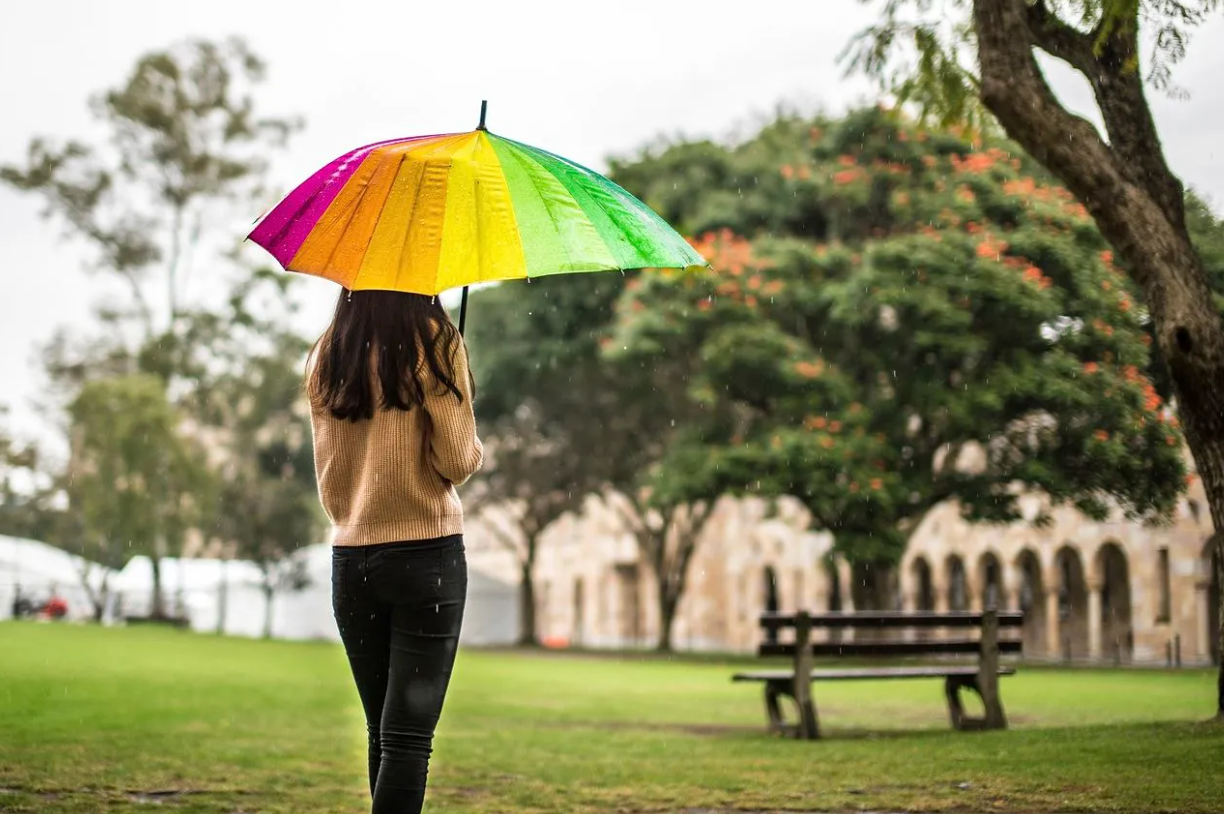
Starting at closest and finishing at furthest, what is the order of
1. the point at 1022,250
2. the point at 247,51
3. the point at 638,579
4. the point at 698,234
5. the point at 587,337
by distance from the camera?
1. the point at 1022,250
2. the point at 698,234
3. the point at 587,337
4. the point at 247,51
5. the point at 638,579

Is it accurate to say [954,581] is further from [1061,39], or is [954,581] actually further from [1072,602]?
[1061,39]

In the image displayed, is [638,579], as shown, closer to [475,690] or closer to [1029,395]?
[1029,395]

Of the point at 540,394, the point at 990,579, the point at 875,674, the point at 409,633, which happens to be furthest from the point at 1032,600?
the point at 409,633

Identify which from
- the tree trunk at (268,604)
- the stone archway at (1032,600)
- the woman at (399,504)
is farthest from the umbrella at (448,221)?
the tree trunk at (268,604)

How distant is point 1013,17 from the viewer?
9.66m

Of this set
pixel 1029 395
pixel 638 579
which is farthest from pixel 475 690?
pixel 638 579

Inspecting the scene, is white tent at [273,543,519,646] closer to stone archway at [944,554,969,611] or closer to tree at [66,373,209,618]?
tree at [66,373,209,618]

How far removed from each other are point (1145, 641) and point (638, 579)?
2545cm

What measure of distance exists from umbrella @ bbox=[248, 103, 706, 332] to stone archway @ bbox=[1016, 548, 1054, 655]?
32168 mm

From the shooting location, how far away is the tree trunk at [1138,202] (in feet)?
30.8

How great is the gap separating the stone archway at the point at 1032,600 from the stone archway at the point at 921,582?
3520 mm

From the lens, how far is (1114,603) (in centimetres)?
3281

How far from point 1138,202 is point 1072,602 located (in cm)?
2621

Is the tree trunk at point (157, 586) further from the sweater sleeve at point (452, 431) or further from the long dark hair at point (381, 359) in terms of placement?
the sweater sleeve at point (452, 431)
